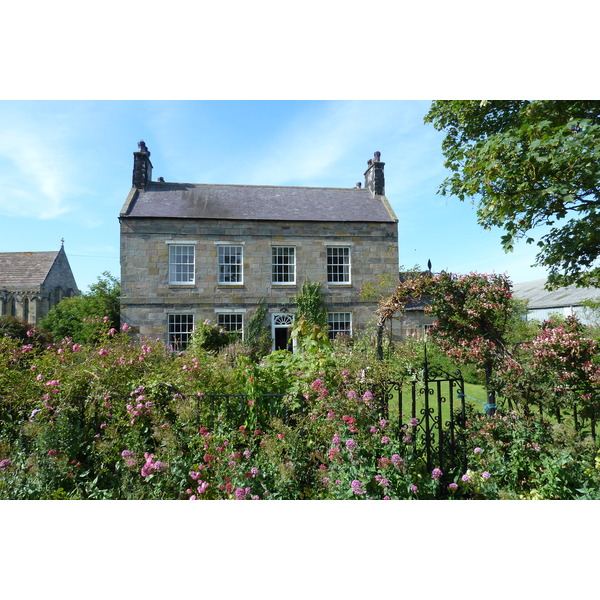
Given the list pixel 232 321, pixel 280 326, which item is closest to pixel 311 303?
pixel 280 326

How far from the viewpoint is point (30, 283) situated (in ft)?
84.0

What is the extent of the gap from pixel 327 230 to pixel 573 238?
11.7 metres

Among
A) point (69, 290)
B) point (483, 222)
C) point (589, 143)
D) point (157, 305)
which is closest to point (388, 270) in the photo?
point (483, 222)

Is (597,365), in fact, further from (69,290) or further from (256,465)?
(69,290)

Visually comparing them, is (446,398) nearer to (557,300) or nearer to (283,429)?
(283,429)

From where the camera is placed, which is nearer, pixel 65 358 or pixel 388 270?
pixel 65 358

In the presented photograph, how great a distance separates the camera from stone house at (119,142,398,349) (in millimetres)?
16375

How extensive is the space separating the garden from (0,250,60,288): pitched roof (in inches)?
980

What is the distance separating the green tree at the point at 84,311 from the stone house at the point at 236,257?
8.85 ft

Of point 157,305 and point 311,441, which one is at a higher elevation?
point 157,305

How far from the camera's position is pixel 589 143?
200 inches

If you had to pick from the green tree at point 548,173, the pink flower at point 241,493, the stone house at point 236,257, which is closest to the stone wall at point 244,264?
the stone house at point 236,257

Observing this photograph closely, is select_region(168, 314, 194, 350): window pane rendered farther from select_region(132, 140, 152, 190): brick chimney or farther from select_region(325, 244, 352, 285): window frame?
select_region(132, 140, 152, 190): brick chimney

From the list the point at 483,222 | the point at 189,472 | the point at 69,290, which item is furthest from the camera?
the point at 69,290
